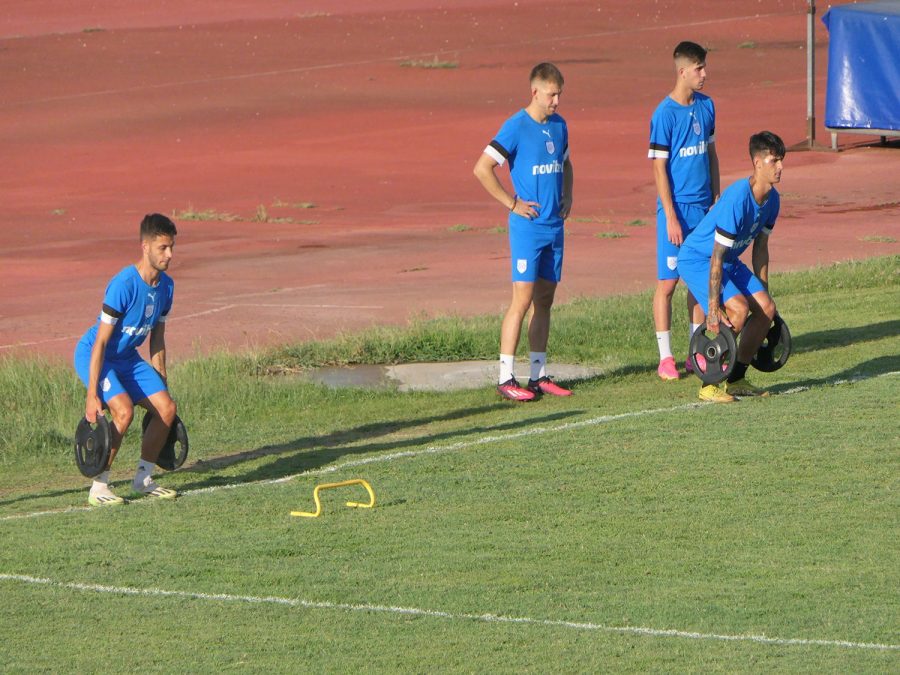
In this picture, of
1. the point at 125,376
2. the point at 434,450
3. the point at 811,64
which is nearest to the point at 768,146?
the point at 434,450

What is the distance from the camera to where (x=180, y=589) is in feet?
23.7

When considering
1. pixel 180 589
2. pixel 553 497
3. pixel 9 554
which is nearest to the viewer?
pixel 180 589

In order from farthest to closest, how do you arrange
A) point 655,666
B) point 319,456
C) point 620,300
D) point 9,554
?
point 620,300, point 319,456, point 9,554, point 655,666

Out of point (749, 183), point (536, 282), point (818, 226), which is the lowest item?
point (818, 226)

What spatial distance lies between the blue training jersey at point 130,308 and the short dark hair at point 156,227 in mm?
228

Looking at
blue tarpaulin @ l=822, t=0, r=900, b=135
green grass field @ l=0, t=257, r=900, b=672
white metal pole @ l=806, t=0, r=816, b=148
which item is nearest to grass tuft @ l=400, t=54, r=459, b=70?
white metal pole @ l=806, t=0, r=816, b=148

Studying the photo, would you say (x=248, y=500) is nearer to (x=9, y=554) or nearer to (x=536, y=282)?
(x=9, y=554)

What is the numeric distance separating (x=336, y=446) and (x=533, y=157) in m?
2.56

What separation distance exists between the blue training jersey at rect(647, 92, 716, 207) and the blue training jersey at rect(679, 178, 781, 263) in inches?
48.0

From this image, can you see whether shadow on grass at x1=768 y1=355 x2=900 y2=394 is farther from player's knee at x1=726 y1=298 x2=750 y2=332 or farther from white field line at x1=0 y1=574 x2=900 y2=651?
white field line at x1=0 y1=574 x2=900 y2=651

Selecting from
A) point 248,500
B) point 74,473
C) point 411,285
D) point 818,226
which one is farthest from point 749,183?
point 818,226

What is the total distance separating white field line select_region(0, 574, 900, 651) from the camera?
623cm

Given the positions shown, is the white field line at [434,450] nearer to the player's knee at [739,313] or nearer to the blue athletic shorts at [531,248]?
the player's knee at [739,313]

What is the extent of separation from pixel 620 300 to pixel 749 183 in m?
5.88
